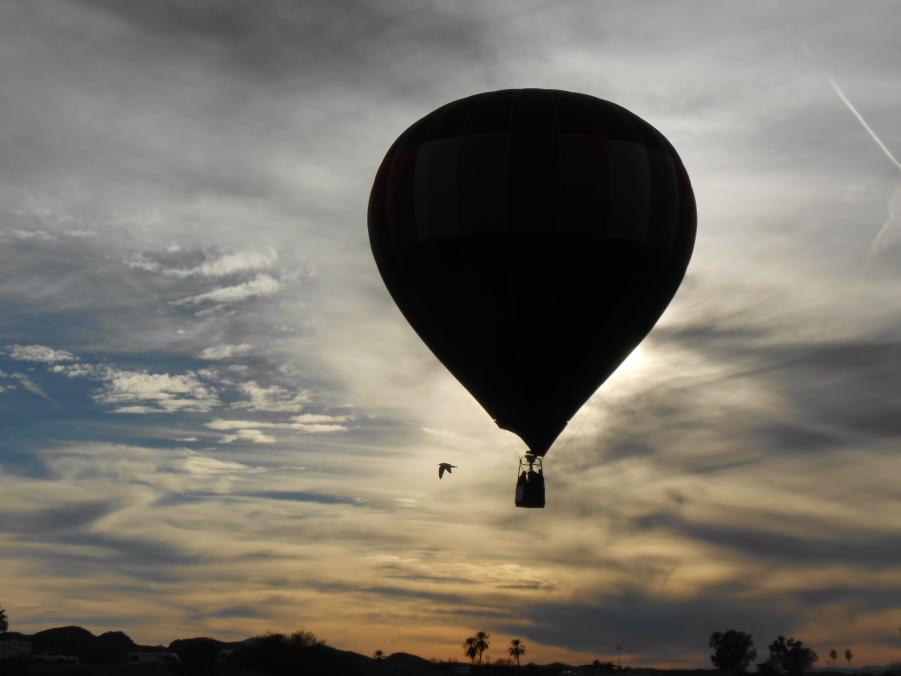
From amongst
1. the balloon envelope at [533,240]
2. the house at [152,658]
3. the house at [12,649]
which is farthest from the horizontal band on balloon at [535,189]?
the house at [12,649]

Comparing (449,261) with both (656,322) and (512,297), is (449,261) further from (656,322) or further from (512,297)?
(656,322)

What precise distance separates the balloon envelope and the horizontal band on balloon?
2.0 inches

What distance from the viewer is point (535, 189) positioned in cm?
3753

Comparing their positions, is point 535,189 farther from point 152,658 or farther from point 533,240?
point 152,658

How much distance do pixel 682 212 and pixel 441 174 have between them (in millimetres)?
9578

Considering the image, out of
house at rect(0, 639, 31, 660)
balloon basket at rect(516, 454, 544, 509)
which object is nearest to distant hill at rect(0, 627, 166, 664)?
house at rect(0, 639, 31, 660)

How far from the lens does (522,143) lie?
124ft

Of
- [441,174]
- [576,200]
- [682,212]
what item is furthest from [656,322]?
[441,174]

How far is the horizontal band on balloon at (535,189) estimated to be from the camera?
123 ft

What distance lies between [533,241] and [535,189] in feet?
6.04

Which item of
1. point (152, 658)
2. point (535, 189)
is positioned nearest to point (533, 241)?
point (535, 189)

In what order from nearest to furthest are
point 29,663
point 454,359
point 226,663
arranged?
point 454,359 < point 29,663 < point 226,663

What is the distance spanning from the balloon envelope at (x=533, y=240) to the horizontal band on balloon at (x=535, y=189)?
5 centimetres

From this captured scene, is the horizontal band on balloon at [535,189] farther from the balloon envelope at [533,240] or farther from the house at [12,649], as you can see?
the house at [12,649]
